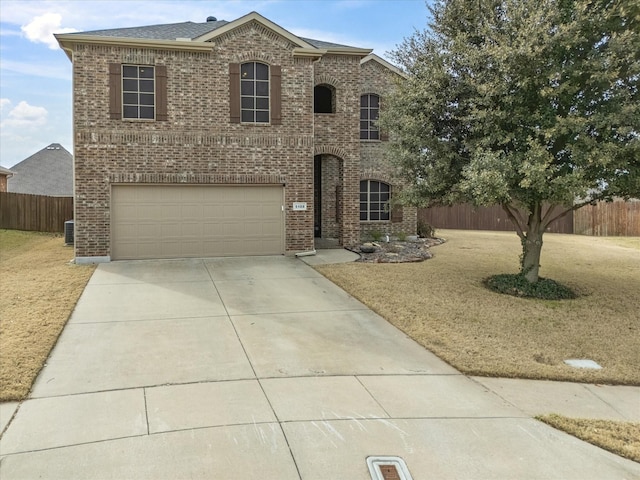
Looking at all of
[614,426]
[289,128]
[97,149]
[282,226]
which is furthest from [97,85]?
[614,426]

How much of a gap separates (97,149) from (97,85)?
1640 millimetres

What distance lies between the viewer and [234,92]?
13.8 m

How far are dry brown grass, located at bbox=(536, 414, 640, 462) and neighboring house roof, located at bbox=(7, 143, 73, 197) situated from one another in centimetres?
3892

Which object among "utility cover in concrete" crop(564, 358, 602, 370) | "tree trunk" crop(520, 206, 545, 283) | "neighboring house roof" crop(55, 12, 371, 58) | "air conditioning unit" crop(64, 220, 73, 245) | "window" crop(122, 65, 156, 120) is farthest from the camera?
"air conditioning unit" crop(64, 220, 73, 245)

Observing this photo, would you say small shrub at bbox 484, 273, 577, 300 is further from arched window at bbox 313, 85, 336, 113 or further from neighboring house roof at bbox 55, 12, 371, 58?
arched window at bbox 313, 85, 336, 113

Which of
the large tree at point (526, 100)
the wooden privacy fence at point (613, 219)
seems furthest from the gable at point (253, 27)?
the wooden privacy fence at point (613, 219)

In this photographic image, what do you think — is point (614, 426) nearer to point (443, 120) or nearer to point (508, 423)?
point (508, 423)

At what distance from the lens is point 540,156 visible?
8.80 m

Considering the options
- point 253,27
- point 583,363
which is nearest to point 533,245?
point 583,363

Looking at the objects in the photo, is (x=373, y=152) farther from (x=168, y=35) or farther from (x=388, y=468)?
(x=388, y=468)

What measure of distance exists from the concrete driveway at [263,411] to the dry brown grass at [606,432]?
132 millimetres

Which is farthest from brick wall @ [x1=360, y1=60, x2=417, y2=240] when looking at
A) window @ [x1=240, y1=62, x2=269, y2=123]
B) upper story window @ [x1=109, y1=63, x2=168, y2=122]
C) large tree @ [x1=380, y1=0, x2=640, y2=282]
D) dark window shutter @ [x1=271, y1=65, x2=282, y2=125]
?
upper story window @ [x1=109, y1=63, x2=168, y2=122]

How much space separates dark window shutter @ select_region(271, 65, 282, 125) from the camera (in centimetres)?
1405

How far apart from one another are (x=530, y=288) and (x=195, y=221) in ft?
28.6
